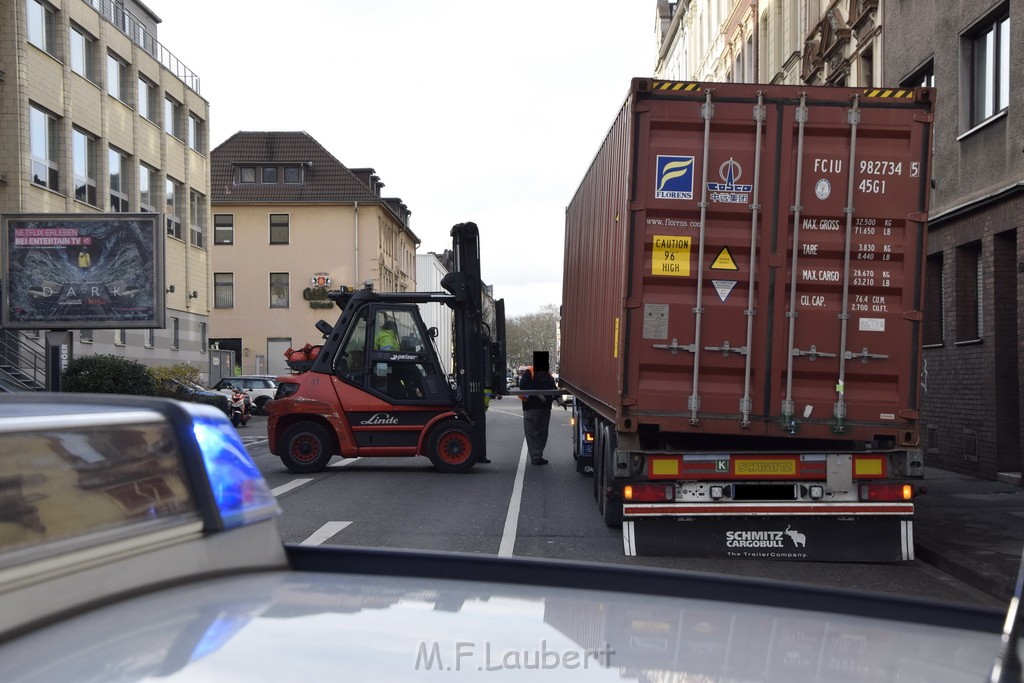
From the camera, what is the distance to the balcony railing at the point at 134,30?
34.9 meters

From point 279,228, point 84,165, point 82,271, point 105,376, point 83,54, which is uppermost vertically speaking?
point 83,54

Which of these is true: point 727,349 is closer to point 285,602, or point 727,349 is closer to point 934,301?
point 285,602

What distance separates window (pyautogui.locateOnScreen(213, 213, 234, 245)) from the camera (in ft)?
215

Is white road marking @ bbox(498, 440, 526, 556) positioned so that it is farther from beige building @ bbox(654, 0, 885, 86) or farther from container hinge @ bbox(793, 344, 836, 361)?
beige building @ bbox(654, 0, 885, 86)

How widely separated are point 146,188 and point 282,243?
26.9 metres

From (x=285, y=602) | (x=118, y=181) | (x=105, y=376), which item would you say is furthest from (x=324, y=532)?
(x=118, y=181)

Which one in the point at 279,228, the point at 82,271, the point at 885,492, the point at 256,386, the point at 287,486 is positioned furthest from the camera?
the point at 279,228

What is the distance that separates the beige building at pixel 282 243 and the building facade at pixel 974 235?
48.5 metres

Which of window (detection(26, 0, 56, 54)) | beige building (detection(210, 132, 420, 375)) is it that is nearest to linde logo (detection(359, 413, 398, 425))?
window (detection(26, 0, 56, 54))

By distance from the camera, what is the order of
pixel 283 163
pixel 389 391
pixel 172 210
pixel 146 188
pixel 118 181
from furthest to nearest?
pixel 283 163 → pixel 172 210 → pixel 146 188 → pixel 118 181 → pixel 389 391

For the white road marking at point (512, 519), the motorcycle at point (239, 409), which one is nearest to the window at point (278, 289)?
the motorcycle at point (239, 409)

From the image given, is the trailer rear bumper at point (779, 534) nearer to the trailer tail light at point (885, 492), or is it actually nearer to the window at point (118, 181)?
the trailer tail light at point (885, 492)

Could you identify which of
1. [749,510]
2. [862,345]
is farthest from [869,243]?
[749,510]

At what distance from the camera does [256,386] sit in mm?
41594
